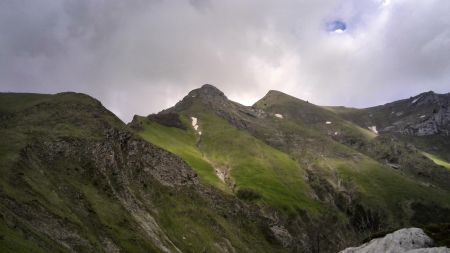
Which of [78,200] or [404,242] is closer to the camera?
[404,242]

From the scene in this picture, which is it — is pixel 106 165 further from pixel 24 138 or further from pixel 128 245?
pixel 128 245

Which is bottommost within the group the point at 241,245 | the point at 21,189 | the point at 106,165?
the point at 241,245

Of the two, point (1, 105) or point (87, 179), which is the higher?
point (1, 105)

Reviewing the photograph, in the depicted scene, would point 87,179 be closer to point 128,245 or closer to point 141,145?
point 128,245

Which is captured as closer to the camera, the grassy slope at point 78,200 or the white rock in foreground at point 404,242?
the white rock in foreground at point 404,242

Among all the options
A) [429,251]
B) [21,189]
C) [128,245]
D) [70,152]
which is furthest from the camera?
[70,152]

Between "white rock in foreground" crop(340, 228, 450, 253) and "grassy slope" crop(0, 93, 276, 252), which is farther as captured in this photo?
"grassy slope" crop(0, 93, 276, 252)

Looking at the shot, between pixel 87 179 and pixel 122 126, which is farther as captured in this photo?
pixel 122 126

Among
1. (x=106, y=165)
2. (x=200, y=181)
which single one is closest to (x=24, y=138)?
(x=106, y=165)

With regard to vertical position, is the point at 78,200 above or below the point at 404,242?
above

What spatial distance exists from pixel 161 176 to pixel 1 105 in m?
73.1

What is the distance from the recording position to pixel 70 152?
143 metres

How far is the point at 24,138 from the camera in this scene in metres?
134

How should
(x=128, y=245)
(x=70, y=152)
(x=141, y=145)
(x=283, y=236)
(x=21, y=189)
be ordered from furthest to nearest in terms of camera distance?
(x=283, y=236)
(x=141, y=145)
(x=70, y=152)
(x=128, y=245)
(x=21, y=189)
